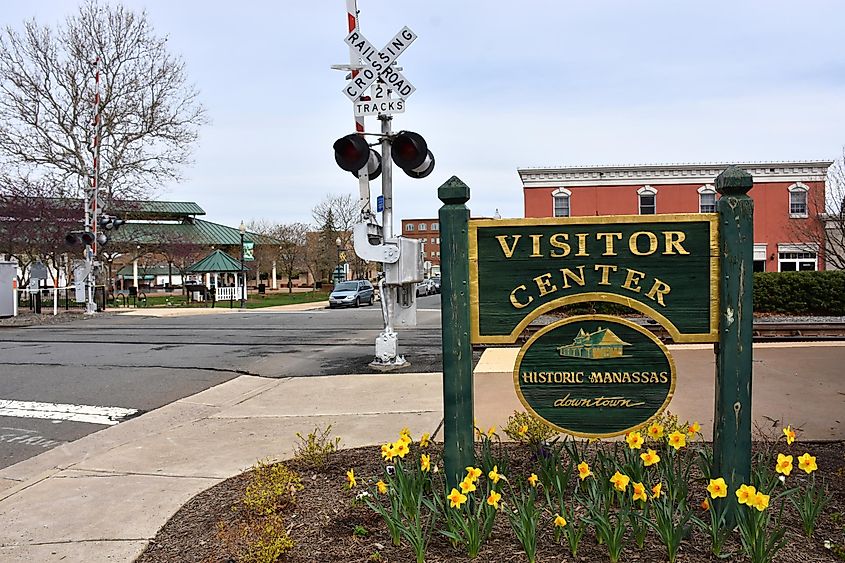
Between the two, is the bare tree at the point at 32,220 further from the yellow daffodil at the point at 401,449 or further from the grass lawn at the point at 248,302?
the yellow daffodil at the point at 401,449

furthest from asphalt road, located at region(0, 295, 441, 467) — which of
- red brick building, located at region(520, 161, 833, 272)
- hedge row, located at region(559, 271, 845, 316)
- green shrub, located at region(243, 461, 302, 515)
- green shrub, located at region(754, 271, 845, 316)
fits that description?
red brick building, located at region(520, 161, 833, 272)

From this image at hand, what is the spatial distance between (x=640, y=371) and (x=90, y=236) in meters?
24.1

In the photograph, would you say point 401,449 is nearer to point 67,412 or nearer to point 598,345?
point 598,345

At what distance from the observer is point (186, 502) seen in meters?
4.49

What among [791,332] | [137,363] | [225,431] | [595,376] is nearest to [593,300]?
[595,376]

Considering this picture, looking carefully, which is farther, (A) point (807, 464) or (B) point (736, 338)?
(B) point (736, 338)

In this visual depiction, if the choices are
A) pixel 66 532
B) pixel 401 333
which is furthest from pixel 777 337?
pixel 66 532

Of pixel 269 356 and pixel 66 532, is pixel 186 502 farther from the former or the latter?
pixel 269 356

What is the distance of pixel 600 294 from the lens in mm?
3770

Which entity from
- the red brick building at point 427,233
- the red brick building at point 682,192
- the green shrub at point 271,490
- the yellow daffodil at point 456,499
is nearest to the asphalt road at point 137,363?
the green shrub at point 271,490

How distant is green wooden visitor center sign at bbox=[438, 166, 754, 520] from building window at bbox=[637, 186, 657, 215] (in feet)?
112

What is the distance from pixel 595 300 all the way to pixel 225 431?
420 cm

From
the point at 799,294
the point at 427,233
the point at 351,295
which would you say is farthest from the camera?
the point at 427,233

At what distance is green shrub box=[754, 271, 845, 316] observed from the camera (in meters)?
19.8
